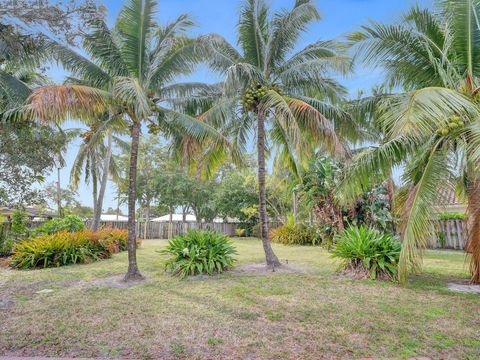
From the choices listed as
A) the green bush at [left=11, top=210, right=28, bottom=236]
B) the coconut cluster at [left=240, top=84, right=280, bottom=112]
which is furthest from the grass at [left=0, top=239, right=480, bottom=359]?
the green bush at [left=11, top=210, right=28, bottom=236]

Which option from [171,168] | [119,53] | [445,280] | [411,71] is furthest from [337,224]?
[171,168]

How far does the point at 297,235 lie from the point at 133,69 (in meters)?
12.8

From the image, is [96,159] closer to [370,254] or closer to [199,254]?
[199,254]

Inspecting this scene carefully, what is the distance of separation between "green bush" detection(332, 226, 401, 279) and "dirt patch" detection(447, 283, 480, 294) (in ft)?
3.53

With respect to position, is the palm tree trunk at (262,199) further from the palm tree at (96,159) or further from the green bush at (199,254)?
the palm tree at (96,159)

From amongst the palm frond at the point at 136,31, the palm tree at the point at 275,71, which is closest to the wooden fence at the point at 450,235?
the palm tree at the point at 275,71

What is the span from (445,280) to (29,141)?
10.9m

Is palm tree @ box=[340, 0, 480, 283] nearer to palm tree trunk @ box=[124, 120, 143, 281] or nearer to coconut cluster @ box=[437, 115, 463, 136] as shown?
coconut cluster @ box=[437, 115, 463, 136]

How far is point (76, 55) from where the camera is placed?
7.53 m

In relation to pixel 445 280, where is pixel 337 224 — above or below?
above

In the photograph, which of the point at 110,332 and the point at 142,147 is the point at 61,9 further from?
the point at 142,147

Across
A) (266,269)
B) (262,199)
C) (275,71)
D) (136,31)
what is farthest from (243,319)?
(275,71)

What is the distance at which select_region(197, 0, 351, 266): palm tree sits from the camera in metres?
8.10

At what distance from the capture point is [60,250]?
9812 mm
